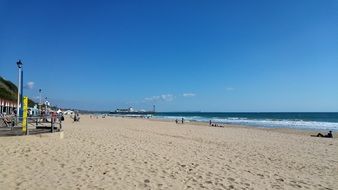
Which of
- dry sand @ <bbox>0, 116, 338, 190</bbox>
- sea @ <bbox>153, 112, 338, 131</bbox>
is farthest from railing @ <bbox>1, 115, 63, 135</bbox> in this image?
sea @ <bbox>153, 112, 338, 131</bbox>

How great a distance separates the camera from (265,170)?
9656 mm

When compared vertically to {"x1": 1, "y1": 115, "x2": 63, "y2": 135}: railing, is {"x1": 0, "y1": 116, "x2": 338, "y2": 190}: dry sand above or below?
below

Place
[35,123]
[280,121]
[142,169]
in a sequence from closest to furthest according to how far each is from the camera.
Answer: [142,169] → [35,123] → [280,121]

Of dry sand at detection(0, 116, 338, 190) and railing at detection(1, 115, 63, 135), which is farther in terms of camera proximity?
railing at detection(1, 115, 63, 135)

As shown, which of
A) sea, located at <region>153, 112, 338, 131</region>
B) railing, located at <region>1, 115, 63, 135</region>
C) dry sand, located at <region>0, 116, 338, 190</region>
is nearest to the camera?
dry sand, located at <region>0, 116, 338, 190</region>

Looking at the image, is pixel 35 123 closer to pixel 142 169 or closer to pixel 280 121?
pixel 142 169

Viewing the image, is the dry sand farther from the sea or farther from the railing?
the sea

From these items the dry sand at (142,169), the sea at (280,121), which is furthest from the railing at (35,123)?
the sea at (280,121)

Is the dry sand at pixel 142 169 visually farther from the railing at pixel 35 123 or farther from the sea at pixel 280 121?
the sea at pixel 280 121

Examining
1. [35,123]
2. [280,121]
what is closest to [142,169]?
[35,123]

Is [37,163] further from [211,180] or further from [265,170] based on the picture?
[265,170]

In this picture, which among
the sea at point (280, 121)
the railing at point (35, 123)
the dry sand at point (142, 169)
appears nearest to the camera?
the dry sand at point (142, 169)

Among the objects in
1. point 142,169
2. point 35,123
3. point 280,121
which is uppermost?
point 35,123

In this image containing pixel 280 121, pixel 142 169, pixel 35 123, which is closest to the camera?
pixel 142 169
